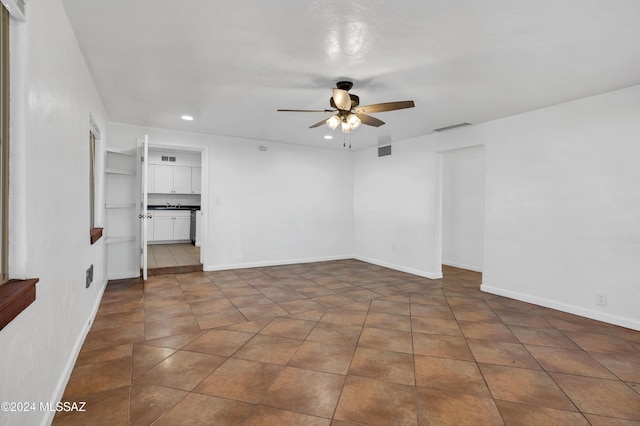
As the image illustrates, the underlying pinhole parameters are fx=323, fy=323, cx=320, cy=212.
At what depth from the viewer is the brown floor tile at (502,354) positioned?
2.48 metres

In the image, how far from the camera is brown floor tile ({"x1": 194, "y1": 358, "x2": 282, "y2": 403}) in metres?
2.02

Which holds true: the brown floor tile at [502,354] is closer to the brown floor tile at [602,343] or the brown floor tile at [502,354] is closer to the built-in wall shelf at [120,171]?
the brown floor tile at [602,343]

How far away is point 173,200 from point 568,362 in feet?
28.2

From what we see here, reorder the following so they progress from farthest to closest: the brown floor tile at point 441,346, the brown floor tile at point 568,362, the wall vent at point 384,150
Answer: the wall vent at point 384,150 → the brown floor tile at point 441,346 → the brown floor tile at point 568,362

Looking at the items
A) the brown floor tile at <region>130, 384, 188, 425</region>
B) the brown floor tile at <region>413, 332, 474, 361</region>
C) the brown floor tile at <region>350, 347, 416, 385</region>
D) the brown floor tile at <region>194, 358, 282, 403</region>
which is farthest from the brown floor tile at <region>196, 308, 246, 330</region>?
the brown floor tile at <region>413, 332, 474, 361</region>

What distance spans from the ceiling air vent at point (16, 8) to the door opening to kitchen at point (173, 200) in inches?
261

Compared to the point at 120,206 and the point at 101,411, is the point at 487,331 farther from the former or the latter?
the point at 120,206

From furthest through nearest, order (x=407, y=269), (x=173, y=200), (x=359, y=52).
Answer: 1. (x=173, y=200)
2. (x=407, y=269)
3. (x=359, y=52)

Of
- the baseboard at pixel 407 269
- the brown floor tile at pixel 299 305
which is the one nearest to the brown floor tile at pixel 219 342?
the brown floor tile at pixel 299 305

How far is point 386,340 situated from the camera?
287cm

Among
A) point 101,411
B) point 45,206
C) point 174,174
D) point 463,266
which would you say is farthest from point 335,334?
point 174,174

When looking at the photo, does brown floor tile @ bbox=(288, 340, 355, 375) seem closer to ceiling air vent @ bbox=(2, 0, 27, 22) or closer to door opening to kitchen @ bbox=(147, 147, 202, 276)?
ceiling air vent @ bbox=(2, 0, 27, 22)

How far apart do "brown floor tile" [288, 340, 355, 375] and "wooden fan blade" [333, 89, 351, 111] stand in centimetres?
215

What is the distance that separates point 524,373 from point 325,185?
16.6ft
